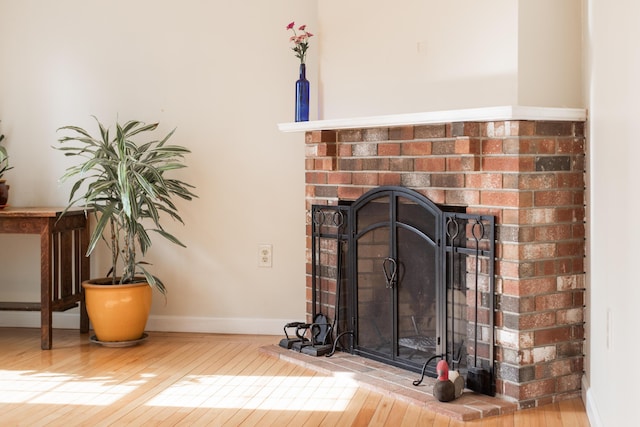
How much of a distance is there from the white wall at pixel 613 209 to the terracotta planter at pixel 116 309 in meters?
2.32

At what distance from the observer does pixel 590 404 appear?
3.10m

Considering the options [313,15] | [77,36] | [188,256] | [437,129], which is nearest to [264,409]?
[437,129]

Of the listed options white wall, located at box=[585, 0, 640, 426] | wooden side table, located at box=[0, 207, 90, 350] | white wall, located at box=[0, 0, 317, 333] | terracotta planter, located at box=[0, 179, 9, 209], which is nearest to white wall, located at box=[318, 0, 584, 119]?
white wall, located at box=[585, 0, 640, 426]

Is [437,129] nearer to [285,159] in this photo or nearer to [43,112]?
[285,159]

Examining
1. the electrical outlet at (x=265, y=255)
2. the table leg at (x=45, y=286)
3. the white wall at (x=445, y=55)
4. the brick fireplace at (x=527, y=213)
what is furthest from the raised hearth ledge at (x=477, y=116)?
the table leg at (x=45, y=286)

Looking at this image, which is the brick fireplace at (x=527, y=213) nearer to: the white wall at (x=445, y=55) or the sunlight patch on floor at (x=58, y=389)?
the white wall at (x=445, y=55)

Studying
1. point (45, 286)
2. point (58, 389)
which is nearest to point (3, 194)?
point (45, 286)

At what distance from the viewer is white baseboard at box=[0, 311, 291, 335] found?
468cm

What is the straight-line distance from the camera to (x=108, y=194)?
4.49 meters

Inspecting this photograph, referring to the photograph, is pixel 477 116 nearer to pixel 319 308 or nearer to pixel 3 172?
pixel 319 308

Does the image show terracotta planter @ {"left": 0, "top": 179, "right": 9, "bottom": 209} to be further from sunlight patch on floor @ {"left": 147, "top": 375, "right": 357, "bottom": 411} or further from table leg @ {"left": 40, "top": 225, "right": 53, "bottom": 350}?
sunlight patch on floor @ {"left": 147, "top": 375, "right": 357, "bottom": 411}

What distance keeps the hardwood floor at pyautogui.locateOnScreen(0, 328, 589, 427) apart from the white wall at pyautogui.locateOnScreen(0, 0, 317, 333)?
39 centimetres

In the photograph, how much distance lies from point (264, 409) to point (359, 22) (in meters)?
1.86

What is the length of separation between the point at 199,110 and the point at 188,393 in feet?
5.95
